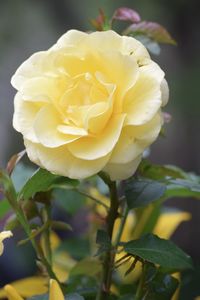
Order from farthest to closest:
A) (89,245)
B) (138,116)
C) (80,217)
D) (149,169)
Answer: (80,217) < (89,245) < (149,169) < (138,116)

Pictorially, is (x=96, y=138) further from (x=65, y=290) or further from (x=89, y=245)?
(x=89, y=245)

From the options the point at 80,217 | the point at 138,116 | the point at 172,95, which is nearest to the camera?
the point at 138,116

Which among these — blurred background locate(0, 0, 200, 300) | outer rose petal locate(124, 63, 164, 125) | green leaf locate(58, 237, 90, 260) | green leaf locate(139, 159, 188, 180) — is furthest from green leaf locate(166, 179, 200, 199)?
blurred background locate(0, 0, 200, 300)

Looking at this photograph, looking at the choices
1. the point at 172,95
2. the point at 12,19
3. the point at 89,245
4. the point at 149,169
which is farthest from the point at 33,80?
the point at 12,19

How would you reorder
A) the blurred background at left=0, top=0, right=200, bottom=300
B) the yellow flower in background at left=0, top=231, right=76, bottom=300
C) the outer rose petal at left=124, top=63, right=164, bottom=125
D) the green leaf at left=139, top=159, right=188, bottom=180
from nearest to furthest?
the outer rose petal at left=124, top=63, right=164, bottom=125
the green leaf at left=139, top=159, right=188, bottom=180
the yellow flower in background at left=0, top=231, right=76, bottom=300
the blurred background at left=0, top=0, right=200, bottom=300

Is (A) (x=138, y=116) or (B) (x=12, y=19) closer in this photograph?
(A) (x=138, y=116)

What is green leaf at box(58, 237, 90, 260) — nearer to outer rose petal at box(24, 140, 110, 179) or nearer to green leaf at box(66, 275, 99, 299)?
green leaf at box(66, 275, 99, 299)
